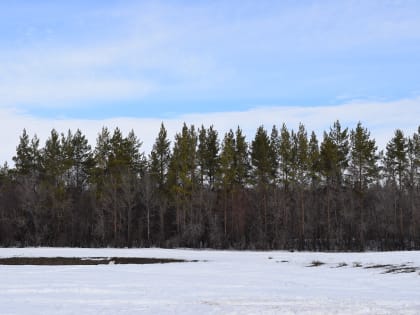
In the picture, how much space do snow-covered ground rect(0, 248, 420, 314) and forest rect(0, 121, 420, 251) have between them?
26.3 m

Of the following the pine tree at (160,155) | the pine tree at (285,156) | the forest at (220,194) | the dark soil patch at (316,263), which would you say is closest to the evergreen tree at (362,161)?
the forest at (220,194)

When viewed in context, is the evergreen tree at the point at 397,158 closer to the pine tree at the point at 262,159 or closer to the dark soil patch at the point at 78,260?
the pine tree at the point at 262,159

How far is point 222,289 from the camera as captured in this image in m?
19.9

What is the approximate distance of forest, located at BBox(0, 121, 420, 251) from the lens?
58.3 meters

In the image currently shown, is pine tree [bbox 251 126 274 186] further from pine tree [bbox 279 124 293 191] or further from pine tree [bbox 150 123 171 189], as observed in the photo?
pine tree [bbox 150 123 171 189]

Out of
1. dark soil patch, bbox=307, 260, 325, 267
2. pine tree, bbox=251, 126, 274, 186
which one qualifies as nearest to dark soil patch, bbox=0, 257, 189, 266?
dark soil patch, bbox=307, 260, 325, 267

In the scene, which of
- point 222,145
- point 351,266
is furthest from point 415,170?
point 351,266

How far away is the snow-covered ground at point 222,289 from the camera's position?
14.6 metres

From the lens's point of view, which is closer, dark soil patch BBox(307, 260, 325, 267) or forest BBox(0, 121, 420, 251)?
dark soil patch BBox(307, 260, 325, 267)

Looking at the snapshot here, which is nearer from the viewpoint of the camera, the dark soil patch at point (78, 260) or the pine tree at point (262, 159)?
the dark soil patch at point (78, 260)

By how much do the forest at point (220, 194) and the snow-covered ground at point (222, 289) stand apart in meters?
26.3

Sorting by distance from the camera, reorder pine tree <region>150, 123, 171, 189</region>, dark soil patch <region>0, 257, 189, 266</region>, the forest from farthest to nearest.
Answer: pine tree <region>150, 123, 171, 189</region>
the forest
dark soil patch <region>0, 257, 189, 266</region>

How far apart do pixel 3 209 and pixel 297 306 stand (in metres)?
54.1

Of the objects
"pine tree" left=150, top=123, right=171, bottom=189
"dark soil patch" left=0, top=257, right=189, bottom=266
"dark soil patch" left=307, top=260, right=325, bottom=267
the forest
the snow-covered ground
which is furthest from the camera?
"pine tree" left=150, top=123, right=171, bottom=189
